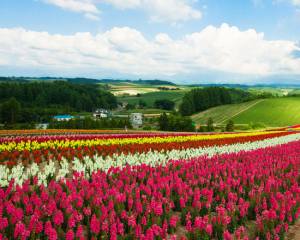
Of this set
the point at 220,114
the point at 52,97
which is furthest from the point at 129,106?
the point at 220,114

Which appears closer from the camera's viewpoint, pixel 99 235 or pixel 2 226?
pixel 2 226

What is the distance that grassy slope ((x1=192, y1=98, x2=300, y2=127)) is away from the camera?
272 feet

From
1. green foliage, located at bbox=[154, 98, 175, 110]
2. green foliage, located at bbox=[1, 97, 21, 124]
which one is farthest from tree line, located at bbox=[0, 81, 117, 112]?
green foliage, located at bbox=[1, 97, 21, 124]

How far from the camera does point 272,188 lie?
843 centimetres

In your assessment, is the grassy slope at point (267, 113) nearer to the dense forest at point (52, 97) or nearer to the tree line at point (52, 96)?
the dense forest at point (52, 97)

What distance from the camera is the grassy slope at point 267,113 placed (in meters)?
82.9

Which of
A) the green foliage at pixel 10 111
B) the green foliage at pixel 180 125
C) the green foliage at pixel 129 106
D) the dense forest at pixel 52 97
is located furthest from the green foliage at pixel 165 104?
the green foliage at pixel 180 125

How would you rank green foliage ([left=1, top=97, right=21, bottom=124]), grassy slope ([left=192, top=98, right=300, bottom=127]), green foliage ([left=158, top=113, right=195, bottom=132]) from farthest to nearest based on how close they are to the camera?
grassy slope ([left=192, top=98, right=300, bottom=127])
green foliage ([left=1, top=97, right=21, bottom=124])
green foliage ([left=158, top=113, right=195, bottom=132])

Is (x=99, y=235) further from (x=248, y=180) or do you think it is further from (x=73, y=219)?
(x=248, y=180)

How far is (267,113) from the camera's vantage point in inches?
3637

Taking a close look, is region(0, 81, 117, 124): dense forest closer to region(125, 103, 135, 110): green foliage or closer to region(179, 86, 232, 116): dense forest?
region(125, 103, 135, 110): green foliage

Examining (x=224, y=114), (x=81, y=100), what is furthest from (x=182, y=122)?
(x=81, y=100)

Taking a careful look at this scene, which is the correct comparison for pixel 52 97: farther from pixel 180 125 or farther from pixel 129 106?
pixel 180 125

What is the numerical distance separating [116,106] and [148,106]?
21011mm
